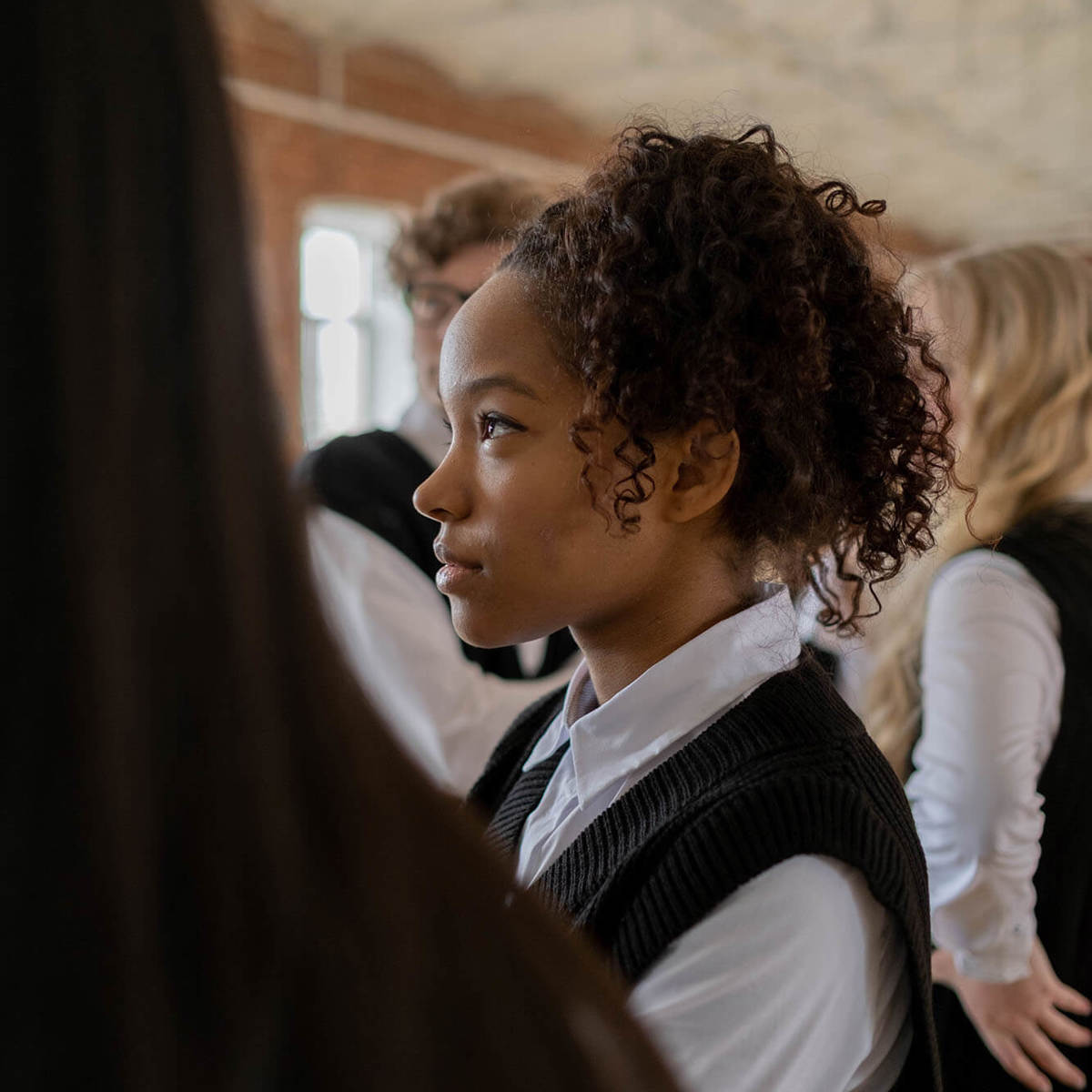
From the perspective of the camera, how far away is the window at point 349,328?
609 centimetres

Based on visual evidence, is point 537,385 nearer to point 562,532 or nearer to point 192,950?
point 562,532

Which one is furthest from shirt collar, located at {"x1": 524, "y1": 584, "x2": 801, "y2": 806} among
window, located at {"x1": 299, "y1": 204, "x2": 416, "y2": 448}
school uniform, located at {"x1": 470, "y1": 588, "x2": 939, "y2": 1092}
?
window, located at {"x1": 299, "y1": 204, "x2": 416, "y2": 448}

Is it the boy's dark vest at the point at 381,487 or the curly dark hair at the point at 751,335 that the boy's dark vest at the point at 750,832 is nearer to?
the curly dark hair at the point at 751,335

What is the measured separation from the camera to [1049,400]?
A: 1.58 m

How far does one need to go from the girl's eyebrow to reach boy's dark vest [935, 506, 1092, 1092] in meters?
0.84

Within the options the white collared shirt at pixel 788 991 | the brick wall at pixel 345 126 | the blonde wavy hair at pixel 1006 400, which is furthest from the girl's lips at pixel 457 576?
the brick wall at pixel 345 126

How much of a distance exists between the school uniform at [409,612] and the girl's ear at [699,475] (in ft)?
2.61

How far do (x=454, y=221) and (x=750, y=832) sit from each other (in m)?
1.50

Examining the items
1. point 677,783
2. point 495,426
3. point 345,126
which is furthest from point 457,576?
point 345,126

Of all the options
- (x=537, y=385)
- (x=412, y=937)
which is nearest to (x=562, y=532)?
(x=537, y=385)

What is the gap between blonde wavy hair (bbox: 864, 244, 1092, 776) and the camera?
1548 millimetres

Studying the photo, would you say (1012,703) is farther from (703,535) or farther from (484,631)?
(484,631)

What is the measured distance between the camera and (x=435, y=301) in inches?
76.8

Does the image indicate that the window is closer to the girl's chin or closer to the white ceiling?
the white ceiling
